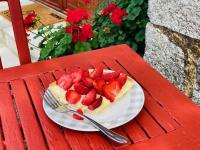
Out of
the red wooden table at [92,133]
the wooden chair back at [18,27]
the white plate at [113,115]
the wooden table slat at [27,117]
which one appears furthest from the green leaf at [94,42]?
the white plate at [113,115]

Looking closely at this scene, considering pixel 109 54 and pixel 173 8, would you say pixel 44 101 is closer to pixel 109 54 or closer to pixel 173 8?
pixel 109 54

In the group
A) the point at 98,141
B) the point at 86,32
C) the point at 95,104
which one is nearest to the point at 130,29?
the point at 86,32

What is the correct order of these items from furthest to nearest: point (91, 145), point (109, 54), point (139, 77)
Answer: point (109, 54) < point (139, 77) < point (91, 145)

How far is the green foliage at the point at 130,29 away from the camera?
7.15ft

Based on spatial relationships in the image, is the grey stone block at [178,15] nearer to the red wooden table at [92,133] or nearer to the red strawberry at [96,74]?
the red wooden table at [92,133]

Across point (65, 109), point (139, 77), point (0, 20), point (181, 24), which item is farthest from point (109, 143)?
point (0, 20)

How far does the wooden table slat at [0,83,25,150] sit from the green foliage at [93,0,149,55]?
111cm

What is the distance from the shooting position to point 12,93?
1.14 m

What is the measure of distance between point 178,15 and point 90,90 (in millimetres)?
715

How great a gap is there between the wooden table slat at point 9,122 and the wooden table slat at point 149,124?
33cm

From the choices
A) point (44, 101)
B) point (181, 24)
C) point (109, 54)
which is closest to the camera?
point (44, 101)

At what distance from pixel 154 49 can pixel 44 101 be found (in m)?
0.88

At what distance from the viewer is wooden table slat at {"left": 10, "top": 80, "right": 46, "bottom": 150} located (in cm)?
93

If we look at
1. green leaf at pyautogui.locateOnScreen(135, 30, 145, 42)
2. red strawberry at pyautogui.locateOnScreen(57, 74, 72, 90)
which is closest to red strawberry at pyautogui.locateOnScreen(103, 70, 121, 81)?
red strawberry at pyautogui.locateOnScreen(57, 74, 72, 90)
